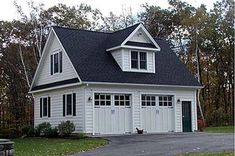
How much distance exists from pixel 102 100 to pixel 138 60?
418 cm

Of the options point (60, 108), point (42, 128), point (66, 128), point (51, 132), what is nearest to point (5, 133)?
point (42, 128)

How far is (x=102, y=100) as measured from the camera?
26.4 metres

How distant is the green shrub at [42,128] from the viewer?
28.3 metres

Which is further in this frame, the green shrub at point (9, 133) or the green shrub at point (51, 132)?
the green shrub at point (9, 133)

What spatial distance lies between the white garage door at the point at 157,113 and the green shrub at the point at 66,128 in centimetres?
462

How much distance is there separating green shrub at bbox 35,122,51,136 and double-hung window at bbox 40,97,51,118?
41.7 inches

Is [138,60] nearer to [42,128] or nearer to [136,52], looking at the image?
[136,52]

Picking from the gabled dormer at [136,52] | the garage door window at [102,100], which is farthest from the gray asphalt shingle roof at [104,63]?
the garage door window at [102,100]

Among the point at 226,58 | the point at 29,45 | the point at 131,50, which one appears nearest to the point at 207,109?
the point at 226,58

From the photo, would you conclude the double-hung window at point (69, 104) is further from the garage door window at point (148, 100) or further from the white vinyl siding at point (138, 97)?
the garage door window at point (148, 100)

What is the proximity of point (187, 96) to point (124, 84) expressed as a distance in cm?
555

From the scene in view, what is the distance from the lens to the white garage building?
2616 cm

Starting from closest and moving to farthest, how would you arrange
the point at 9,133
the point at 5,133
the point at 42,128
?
the point at 42,128
the point at 5,133
the point at 9,133

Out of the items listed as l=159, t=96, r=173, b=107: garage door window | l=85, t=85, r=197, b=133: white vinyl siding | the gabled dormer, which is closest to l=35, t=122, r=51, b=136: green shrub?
l=85, t=85, r=197, b=133: white vinyl siding
